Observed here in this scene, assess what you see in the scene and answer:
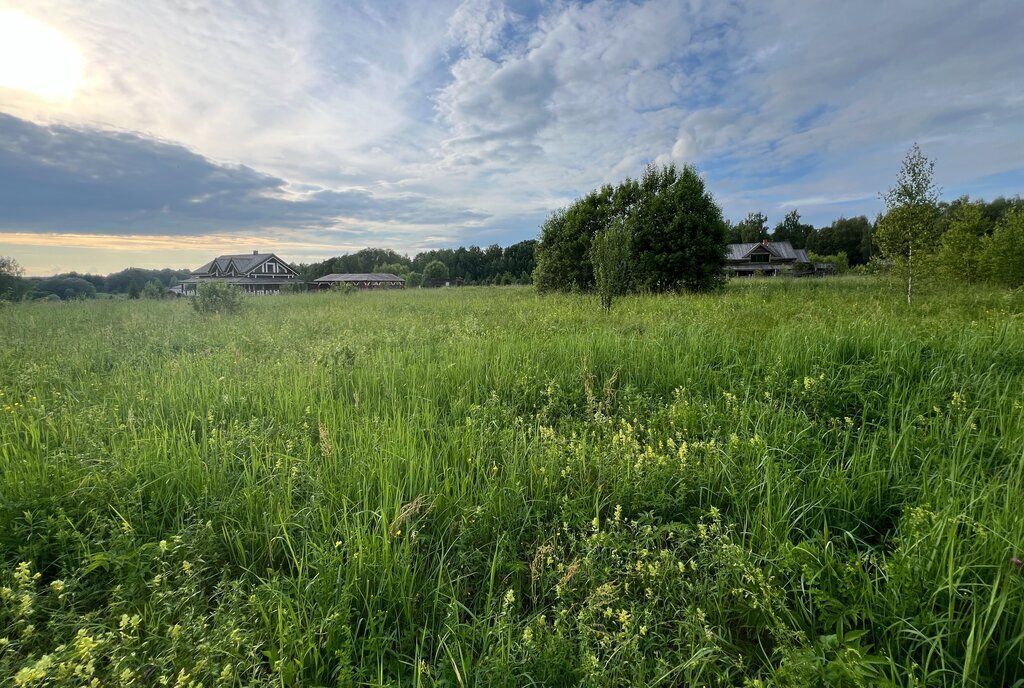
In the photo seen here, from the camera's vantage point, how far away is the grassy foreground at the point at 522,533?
1.60 meters

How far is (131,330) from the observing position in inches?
380

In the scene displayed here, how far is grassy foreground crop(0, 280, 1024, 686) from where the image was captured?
160 centimetres

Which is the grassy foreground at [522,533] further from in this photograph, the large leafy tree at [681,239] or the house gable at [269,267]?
the house gable at [269,267]

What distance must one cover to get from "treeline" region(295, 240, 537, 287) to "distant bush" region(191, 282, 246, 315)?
5548 centimetres

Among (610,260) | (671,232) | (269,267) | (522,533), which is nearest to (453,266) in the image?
(269,267)

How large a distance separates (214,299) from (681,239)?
20834 mm

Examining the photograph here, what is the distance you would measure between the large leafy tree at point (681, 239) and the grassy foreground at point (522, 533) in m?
16.7

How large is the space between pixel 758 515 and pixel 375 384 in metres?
4.04

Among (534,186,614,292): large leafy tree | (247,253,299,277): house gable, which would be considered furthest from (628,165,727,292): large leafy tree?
(247,253,299,277): house gable

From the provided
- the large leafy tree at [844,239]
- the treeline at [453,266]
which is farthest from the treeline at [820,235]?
the treeline at [453,266]

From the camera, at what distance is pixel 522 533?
2.44 m

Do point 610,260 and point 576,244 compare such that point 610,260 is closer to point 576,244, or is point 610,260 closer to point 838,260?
point 576,244

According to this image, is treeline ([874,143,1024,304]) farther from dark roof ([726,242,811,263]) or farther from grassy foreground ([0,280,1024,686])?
dark roof ([726,242,811,263])

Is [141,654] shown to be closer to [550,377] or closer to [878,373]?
[550,377]
